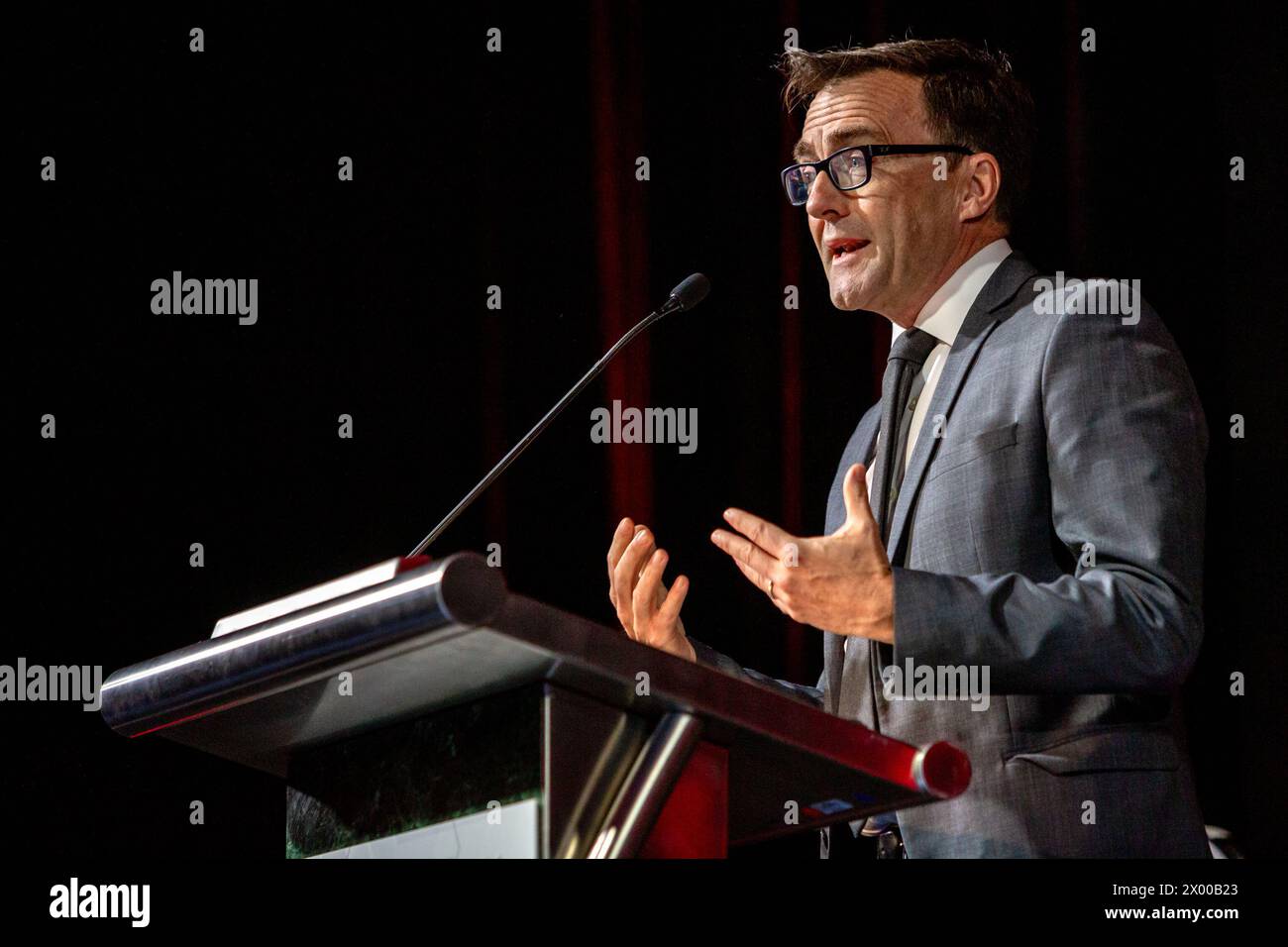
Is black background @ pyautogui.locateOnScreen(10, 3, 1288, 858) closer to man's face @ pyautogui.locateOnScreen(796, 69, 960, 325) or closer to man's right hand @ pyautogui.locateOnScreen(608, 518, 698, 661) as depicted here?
man's face @ pyautogui.locateOnScreen(796, 69, 960, 325)

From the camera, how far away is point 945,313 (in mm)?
2096

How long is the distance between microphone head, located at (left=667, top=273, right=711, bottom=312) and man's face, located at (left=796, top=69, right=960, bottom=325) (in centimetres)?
20

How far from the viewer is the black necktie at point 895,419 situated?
6.37 ft

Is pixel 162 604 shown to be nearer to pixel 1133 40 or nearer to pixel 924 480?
pixel 924 480

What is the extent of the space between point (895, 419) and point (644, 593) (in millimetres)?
463

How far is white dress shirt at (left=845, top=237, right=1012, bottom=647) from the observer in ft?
6.59
